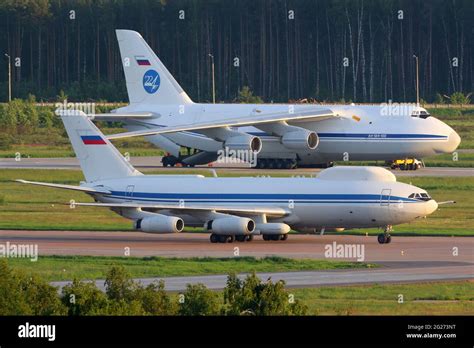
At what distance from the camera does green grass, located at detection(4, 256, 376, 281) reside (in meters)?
37.9

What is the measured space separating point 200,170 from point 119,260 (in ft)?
110

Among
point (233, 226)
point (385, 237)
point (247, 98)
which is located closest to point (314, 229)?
point (385, 237)

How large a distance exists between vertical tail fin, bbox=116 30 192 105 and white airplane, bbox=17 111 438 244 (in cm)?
2901

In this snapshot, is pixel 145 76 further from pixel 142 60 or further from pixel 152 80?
pixel 142 60

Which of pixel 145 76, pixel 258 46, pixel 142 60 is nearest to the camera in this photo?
pixel 145 76

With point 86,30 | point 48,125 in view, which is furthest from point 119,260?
point 86,30

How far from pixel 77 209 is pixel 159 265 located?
2045cm

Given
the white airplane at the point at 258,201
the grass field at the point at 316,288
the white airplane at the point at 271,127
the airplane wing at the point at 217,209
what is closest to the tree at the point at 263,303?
the grass field at the point at 316,288

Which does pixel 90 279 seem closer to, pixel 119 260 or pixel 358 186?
pixel 119 260

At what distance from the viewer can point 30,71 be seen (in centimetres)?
13762

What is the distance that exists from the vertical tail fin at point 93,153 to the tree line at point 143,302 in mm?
21094

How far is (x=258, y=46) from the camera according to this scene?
443 feet

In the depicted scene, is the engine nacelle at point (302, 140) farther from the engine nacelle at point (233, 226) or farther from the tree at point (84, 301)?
the tree at point (84, 301)

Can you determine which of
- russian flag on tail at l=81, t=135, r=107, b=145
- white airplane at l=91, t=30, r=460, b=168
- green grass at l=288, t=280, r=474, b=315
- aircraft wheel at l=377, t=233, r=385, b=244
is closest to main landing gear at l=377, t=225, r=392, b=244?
aircraft wheel at l=377, t=233, r=385, b=244
